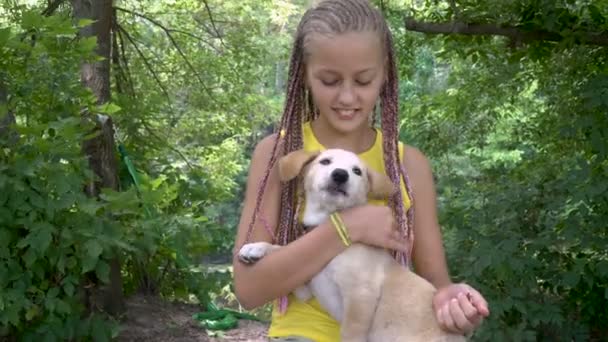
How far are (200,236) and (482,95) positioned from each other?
112 inches

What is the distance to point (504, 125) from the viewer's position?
7832mm

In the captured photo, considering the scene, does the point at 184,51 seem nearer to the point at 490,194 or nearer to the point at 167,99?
the point at 167,99

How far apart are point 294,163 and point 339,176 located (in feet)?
0.54

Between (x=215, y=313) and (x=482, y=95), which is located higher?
(x=482, y=95)

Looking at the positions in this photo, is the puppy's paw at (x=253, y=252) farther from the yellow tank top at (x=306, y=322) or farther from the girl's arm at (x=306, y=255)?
the yellow tank top at (x=306, y=322)

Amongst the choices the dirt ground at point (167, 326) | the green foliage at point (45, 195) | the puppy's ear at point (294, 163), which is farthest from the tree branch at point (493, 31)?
the puppy's ear at point (294, 163)

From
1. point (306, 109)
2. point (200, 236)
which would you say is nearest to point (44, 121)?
point (200, 236)

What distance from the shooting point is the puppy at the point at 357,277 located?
2.21 meters

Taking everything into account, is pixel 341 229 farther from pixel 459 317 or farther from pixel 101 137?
pixel 101 137

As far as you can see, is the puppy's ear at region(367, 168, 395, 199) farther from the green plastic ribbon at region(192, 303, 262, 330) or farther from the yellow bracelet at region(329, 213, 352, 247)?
the green plastic ribbon at region(192, 303, 262, 330)

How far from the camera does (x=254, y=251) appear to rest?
7.73ft

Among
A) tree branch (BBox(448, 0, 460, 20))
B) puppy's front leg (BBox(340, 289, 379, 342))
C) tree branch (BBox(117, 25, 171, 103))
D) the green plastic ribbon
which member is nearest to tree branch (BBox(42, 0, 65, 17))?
tree branch (BBox(117, 25, 171, 103))

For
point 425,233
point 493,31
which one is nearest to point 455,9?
point 493,31

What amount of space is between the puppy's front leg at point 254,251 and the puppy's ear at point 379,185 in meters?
0.32
